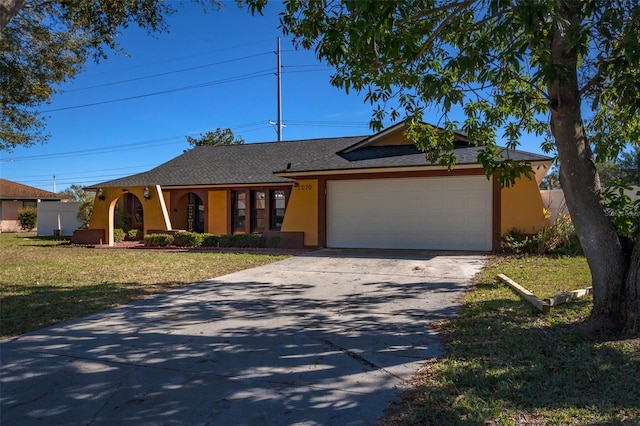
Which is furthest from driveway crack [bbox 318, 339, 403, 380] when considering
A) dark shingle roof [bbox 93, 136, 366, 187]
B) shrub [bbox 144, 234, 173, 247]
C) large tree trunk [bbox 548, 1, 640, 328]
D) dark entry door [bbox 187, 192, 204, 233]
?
dark entry door [bbox 187, 192, 204, 233]

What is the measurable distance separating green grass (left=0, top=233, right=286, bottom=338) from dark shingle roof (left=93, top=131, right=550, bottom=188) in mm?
4533

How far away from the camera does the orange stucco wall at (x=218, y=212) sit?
1939 centimetres

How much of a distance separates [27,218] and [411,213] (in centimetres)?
3114

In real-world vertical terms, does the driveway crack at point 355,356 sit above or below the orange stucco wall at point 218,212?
below

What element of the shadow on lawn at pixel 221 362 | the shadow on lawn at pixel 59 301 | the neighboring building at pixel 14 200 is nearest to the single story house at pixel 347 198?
the shadow on lawn at pixel 221 362

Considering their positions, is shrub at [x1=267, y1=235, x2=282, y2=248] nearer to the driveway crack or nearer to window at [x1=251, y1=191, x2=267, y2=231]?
window at [x1=251, y1=191, x2=267, y2=231]

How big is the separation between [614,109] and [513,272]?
3.87 m

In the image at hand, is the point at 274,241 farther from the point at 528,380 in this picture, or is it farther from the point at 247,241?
the point at 528,380

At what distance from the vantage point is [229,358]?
4.44 metres

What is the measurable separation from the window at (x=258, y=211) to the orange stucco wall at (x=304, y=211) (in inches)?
112

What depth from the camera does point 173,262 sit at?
39.6ft

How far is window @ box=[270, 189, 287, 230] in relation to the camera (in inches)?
727

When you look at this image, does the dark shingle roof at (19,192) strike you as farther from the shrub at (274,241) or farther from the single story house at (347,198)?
the shrub at (274,241)

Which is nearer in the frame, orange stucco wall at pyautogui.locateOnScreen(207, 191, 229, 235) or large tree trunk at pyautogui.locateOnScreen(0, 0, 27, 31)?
large tree trunk at pyautogui.locateOnScreen(0, 0, 27, 31)
